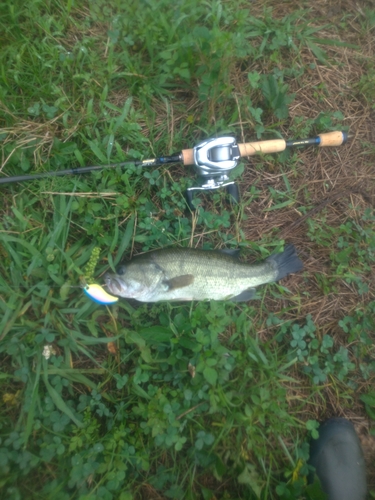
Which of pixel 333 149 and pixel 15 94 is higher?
pixel 15 94

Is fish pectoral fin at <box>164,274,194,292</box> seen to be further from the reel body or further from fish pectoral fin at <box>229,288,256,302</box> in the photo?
the reel body

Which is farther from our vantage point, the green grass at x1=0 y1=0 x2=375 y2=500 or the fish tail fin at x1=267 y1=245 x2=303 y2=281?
the fish tail fin at x1=267 y1=245 x2=303 y2=281

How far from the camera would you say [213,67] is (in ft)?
10.4

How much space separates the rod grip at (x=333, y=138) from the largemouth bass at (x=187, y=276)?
1315mm

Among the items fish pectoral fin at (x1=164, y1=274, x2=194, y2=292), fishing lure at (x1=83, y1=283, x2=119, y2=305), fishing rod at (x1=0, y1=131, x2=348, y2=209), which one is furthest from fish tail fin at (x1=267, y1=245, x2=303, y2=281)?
fishing lure at (x1=83, y1=283, x2=119, y2=305)

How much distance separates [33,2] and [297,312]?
155 inches

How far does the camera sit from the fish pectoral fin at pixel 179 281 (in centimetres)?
295

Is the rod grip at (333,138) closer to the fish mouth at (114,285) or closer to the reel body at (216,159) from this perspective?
the reel body at (216,159)

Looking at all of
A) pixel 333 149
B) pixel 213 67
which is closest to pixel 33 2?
pixel 213 67

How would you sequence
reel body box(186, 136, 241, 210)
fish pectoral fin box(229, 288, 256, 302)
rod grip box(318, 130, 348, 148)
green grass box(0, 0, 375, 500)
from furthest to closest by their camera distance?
rod grip box(318, 130, 348, 148) < fish pectoral fin box(229, 288, 256, 302) < reel body box(186, 136, 241, 210) < green grass box(0, 0, 375, 500)

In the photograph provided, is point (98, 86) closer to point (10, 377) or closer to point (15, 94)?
point (15, 94)

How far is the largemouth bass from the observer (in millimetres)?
2922

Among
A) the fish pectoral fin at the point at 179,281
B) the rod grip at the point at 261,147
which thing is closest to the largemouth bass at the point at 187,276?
the fish pectoral fin at the point at 179,281

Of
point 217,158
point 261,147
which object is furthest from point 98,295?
point 261,147
